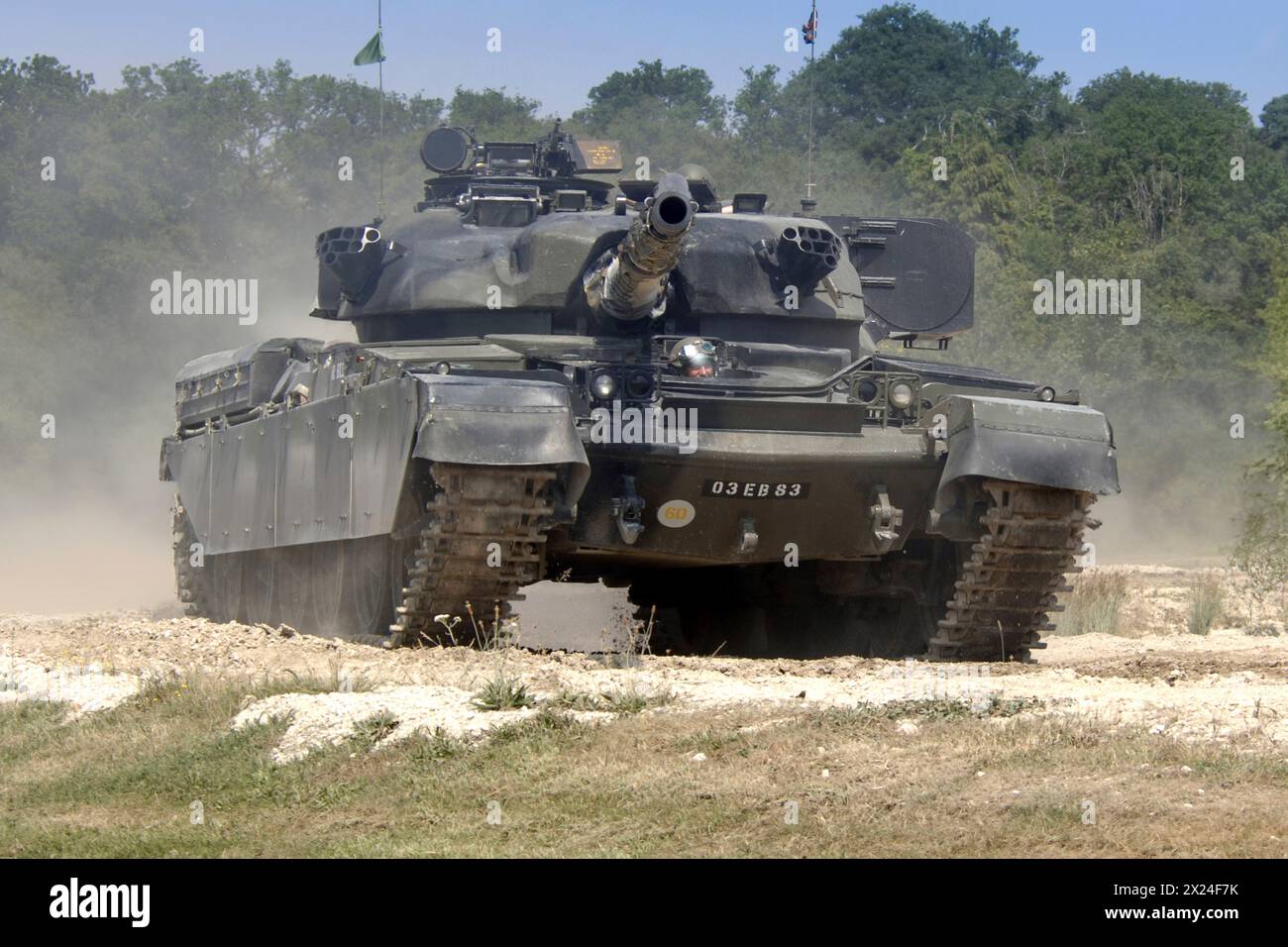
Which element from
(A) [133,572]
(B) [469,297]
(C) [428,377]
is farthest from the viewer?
(A) [133,572]

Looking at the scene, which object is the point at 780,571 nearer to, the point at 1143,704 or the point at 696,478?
the point at 696,478

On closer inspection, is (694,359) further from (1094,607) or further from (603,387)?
(1094,607)

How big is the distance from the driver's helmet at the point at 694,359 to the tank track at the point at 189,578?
6.62 metres

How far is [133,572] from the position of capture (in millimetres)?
25422

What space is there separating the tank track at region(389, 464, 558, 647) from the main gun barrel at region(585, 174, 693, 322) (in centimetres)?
141

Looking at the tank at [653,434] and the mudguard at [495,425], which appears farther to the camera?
the tank at [653,434]

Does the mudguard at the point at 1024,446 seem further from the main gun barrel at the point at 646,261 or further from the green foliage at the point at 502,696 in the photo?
the green foliage at the point at 502,696

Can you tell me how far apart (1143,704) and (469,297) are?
5778mm

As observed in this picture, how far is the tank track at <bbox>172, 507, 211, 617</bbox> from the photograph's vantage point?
57.0 ft

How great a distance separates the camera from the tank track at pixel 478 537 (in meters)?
10.8

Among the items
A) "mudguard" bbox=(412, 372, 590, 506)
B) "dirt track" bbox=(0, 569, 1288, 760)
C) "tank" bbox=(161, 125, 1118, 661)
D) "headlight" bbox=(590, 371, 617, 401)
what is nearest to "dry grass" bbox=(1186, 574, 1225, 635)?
"dirt track" bbox=(0, 569, 1288, 760)

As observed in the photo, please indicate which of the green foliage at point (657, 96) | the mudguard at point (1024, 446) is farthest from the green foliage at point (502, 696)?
the green foliage at point (657, 96)
